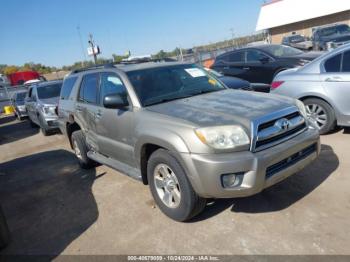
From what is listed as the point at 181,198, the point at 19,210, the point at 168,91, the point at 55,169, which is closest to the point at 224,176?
the point at 181,198

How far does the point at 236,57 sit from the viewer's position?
10.7 metres

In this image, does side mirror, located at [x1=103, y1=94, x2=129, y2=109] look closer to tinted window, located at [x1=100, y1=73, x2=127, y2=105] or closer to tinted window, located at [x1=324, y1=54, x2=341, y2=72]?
tinted window, located at [x1=100, y1=73, x2=127, y2=105]

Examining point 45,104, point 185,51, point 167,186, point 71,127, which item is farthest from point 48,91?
point 185,51

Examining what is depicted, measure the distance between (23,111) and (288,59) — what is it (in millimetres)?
12702

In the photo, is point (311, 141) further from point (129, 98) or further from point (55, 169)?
point (55, 169)

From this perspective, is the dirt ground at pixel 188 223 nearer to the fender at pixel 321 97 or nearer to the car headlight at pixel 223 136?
the fender at pixel 321 97

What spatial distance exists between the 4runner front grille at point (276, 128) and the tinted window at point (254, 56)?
6.72m

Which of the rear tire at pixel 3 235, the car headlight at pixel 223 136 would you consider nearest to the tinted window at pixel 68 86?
the rear tire at pixel 3 235

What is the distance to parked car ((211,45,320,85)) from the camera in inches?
362

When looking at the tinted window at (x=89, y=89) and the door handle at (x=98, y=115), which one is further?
the tinted window at (x=89, y=89)

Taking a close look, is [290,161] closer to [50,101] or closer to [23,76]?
[50,101]

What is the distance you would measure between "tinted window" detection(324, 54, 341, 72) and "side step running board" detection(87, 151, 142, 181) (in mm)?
3794

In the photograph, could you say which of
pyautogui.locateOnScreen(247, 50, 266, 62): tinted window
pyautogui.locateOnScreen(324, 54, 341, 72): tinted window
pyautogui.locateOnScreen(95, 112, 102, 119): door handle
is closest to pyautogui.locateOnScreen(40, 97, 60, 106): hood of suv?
pyautogui.locateOnScreen(95, 112, 102, 119): door handle

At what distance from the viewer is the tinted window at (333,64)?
543 cm
